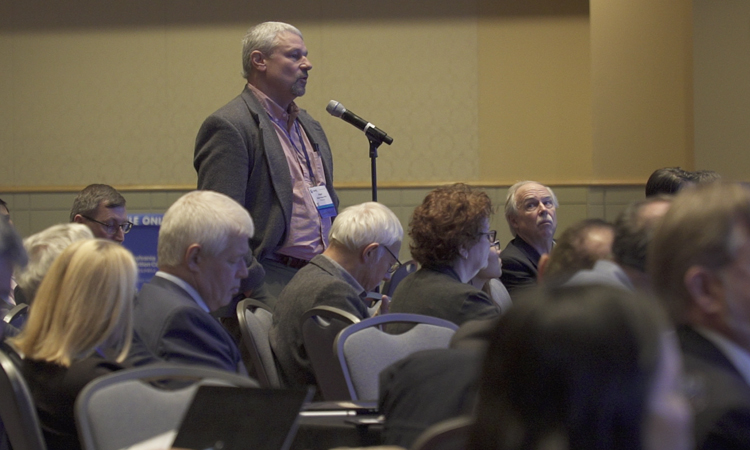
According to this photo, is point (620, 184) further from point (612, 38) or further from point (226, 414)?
point (226, 414)

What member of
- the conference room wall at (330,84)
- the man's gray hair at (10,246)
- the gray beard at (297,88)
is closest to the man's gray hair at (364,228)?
the gray beard at (297,88)

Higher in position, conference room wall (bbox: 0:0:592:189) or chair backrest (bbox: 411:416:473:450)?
conference room wall (bbox: 0:0:592:189)

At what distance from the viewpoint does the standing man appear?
3.15 metres

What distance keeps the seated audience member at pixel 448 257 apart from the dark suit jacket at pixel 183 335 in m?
0.60

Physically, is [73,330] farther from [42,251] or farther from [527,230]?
[527,230]

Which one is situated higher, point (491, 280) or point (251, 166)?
point (251, 166)

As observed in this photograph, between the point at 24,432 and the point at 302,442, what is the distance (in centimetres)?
52

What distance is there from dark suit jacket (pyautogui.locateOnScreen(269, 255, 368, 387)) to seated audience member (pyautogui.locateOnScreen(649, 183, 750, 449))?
4.70 ft

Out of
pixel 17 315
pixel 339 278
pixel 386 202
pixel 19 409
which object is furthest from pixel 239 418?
pixel 386 202

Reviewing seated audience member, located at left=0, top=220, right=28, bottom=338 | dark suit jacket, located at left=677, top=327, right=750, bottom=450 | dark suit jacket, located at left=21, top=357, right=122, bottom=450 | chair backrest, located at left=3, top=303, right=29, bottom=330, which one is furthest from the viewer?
chair backrest, located at left=3, top=303, right=29, bottom=330

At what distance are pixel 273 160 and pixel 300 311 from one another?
87cm

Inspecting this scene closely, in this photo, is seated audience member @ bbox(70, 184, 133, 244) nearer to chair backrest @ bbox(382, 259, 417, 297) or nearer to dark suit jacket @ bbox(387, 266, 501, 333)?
chair backrest @ bbox(382, 259, 417, 297)

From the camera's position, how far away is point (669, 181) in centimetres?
354

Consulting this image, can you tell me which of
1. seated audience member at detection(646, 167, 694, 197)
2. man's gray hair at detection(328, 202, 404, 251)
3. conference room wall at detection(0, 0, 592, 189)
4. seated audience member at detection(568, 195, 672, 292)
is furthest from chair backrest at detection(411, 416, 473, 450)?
conference room wall at detection(0, 0, 592, 189)
